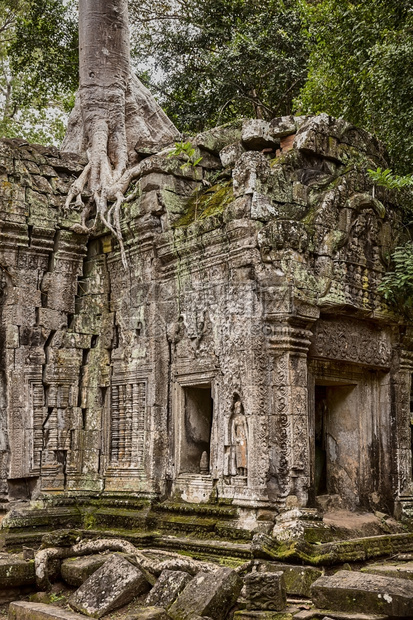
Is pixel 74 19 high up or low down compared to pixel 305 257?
up

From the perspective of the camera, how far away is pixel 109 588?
23.6ft

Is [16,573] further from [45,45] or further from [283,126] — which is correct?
[45,45]

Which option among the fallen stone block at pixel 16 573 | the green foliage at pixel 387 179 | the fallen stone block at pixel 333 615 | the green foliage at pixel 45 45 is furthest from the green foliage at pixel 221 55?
the fallen stone block at pixel 333 615

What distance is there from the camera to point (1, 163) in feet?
32.5

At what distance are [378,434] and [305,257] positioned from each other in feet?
8.33

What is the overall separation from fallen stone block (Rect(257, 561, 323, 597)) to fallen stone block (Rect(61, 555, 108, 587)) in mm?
1860

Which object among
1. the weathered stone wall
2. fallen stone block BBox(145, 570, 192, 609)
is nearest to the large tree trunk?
the weathered stone wall

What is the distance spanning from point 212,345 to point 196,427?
119cm

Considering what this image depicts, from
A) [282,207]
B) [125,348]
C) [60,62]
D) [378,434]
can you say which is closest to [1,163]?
[125,348]

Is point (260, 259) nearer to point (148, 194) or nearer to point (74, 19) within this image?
point (148, 194)

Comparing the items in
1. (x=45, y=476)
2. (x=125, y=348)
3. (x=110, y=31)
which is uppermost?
(x=110, y=31)

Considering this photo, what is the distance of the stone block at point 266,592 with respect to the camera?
20.7ft

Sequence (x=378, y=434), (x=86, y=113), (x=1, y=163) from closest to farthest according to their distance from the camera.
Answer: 1. (x=378, y=434)
2. (x=1, y=163)
3. (x=86, y=113)

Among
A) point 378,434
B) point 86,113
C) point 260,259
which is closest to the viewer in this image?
point 260,259
